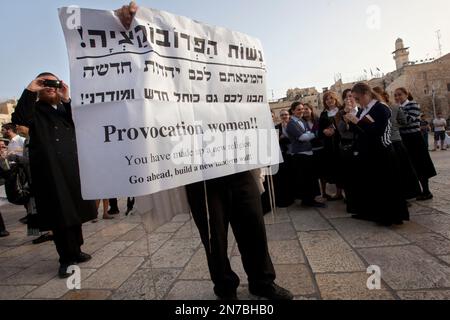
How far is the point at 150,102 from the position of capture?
1.81 m

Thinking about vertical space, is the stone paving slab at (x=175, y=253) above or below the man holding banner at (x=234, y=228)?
below

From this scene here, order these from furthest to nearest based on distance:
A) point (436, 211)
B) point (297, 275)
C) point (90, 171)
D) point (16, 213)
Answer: point (16, 213)
point (436, 211)
point (297, 275)
point (90, 171)

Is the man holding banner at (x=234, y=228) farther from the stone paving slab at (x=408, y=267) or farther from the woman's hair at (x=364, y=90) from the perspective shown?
the woman's hair at (x=364, y=90)

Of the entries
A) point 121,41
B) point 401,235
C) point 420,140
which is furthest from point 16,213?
point 420,140

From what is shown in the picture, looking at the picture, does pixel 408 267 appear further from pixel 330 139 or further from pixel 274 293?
pixel 330 139

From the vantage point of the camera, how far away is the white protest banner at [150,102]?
1726 mm

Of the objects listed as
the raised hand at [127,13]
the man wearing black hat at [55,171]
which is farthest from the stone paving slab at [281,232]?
the raised hand at [127,13]

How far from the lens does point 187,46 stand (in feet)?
6.75

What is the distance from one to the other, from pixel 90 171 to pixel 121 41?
805mm

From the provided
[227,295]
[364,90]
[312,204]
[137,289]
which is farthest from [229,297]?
[312,204]

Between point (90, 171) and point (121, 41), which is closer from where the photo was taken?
point (90, 171)

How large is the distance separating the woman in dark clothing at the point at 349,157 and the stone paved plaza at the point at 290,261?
0.25 m

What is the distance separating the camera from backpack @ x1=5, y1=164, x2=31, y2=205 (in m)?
4.88
